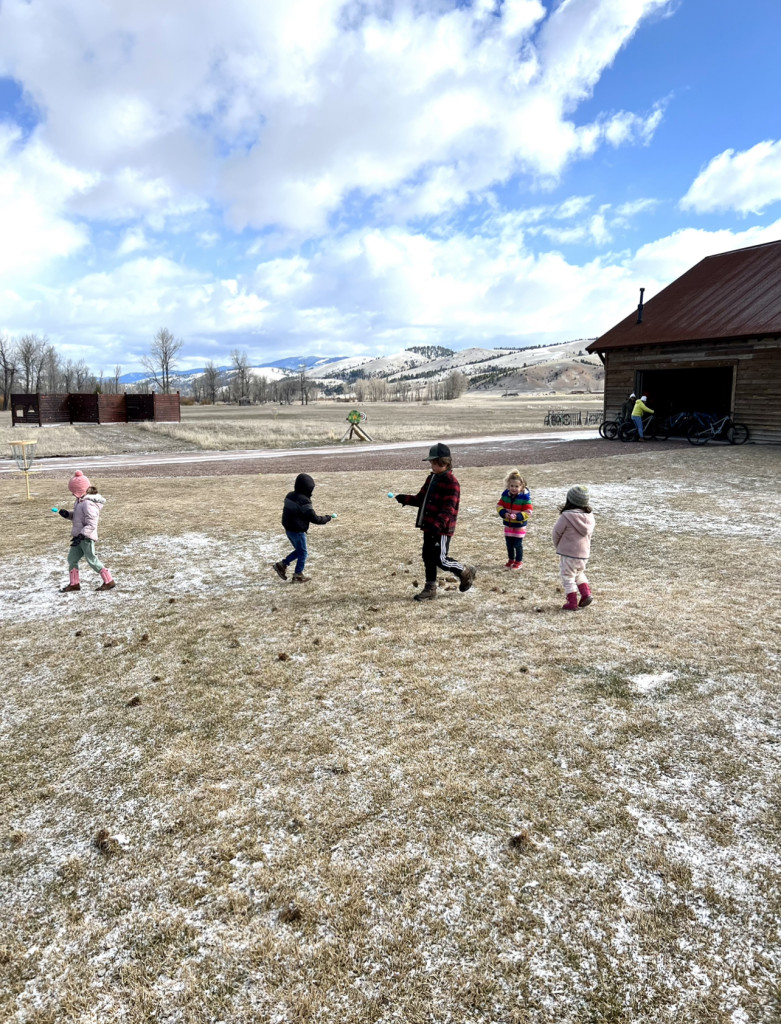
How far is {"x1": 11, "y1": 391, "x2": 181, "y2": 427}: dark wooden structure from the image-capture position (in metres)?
50.5

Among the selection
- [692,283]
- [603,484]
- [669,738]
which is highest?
[692,283]

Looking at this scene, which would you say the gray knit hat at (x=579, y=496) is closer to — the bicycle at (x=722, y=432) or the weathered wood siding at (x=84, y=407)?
the bicycle at (x=722, y=432)

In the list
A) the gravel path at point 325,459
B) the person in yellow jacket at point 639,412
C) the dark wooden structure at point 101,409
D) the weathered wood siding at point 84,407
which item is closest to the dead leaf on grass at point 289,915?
the gravel path at point 325,459

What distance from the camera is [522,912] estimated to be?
9.27ft

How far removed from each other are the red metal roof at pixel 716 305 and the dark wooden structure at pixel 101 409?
38350 mm

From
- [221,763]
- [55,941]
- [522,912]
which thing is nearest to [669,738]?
[522,912]

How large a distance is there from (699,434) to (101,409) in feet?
154

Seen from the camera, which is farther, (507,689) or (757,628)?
(757,628)

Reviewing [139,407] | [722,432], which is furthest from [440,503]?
[139,407]

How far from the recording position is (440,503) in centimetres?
688

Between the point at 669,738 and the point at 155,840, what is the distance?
3379mm

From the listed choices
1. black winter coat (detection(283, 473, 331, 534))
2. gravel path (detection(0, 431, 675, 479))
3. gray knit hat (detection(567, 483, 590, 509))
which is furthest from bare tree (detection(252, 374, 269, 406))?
gray knit hat (detection(567, 483, 590, 509))

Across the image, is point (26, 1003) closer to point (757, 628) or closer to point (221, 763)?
point (221, 763)

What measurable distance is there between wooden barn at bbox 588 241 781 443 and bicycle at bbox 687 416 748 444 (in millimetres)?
356
